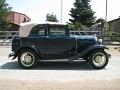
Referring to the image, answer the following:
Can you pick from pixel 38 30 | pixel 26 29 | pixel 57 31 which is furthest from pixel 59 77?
pixel 26 29

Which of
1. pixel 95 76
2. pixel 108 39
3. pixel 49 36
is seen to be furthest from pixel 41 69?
pixel 108 39

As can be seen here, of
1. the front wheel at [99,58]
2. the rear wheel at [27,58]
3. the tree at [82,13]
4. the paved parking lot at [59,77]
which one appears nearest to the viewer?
the paved parking lot at [59,77]

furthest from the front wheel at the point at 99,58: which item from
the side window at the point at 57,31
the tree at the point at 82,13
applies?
the tree at the point at 82,13

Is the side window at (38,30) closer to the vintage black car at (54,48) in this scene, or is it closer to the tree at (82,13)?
the vintage black car at (54,48)

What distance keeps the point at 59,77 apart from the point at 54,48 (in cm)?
245

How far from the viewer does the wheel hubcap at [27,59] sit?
13.0m

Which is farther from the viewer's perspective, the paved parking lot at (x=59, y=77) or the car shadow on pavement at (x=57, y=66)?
the car shadow on pavement at (x=57, y=66)

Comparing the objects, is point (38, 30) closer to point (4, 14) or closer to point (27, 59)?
point (27, 59)

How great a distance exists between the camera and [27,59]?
42.8 feet

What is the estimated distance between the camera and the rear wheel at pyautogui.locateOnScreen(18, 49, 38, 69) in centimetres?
1302

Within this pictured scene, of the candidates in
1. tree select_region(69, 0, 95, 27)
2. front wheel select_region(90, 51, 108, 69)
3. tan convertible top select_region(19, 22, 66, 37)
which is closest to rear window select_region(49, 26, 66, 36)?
tan convertible top select_region(19, 22, 66, 37)

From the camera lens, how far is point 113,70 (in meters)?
12.6

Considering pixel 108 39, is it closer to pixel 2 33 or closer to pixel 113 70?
pixel 2 33

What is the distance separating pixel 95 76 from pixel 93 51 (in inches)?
84.6
